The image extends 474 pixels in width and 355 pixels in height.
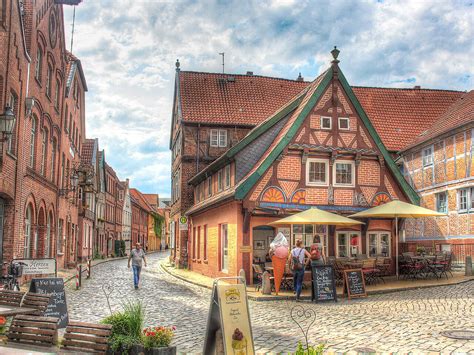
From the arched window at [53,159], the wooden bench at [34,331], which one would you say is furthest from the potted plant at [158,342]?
the arched window at [53,159]

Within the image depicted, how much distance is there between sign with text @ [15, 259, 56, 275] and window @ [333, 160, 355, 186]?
11.7 m

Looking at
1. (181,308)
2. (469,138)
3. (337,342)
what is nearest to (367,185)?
(469,138)

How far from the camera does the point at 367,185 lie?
842 inches

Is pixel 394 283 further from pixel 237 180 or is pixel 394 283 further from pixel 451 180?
pixel 451 180

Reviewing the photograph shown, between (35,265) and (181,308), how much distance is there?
3.70 m

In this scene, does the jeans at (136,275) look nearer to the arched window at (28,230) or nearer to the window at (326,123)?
the arched window at (28,230)

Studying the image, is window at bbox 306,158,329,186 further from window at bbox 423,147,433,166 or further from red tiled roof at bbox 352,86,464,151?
red tiled roof at bbox 352,86,464,151

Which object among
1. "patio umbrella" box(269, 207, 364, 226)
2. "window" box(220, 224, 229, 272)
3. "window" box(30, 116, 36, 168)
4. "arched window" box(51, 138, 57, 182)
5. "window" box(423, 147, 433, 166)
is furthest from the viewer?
"window" box(423, 147, 433, 166)

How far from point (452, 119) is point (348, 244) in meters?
13.1

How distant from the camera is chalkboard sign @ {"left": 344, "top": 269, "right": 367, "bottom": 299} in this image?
15719 millimetres

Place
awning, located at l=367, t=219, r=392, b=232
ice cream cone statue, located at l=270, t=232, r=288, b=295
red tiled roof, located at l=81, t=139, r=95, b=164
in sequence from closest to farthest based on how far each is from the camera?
1. ice cream cone statue, located at l=270, t=232, r=288, b=295
2. awning, located at l=367, t=219, r=392, b=232
3. red tiled roof, located at l=81, t=139, r=95, b=164

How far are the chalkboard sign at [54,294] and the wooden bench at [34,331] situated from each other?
3.12 metres

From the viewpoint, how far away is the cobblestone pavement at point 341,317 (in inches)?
360

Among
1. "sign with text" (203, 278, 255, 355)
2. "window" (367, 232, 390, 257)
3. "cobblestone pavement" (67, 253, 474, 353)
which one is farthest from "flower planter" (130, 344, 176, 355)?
"window" (367, 232, 390, 257)
